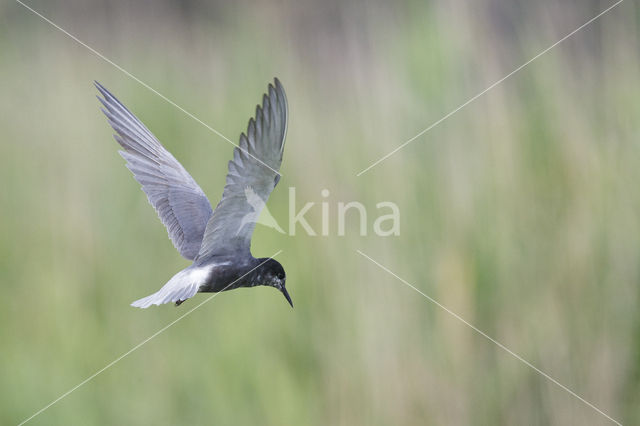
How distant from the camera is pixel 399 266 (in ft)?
5.49

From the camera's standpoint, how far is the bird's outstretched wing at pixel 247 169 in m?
0.97

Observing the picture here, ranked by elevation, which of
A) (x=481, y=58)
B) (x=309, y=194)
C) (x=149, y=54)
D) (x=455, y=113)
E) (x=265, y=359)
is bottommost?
(x=265, y=359)

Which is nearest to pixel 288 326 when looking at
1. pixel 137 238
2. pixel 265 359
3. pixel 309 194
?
pixel 265 359

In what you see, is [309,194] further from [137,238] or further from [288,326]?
[137,238]

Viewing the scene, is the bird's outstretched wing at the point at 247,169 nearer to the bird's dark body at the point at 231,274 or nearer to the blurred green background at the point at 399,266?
the bird's dark body at the point at 231,274

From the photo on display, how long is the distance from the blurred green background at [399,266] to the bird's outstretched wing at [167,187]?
40 cm

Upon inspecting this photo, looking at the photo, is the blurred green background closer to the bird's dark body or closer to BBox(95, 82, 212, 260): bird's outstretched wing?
BBox(95, 82, 212, 260): bird's outstretched wing

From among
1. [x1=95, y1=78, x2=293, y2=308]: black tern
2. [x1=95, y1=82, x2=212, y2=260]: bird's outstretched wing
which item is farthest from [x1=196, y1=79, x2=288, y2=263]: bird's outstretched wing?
[x1=95, y1=82, x2=212, y2=260]: bird's outstretched wing

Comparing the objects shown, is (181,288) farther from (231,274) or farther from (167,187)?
(167,187)

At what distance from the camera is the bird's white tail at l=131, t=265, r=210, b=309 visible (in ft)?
2.88

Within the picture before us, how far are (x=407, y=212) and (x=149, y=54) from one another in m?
0.95

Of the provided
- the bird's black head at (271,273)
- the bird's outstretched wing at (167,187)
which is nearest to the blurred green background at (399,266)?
the bird's outstretched wing at (167,187)

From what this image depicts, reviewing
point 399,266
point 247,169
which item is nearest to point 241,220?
point 247,169

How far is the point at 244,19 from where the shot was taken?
6.96 ft
